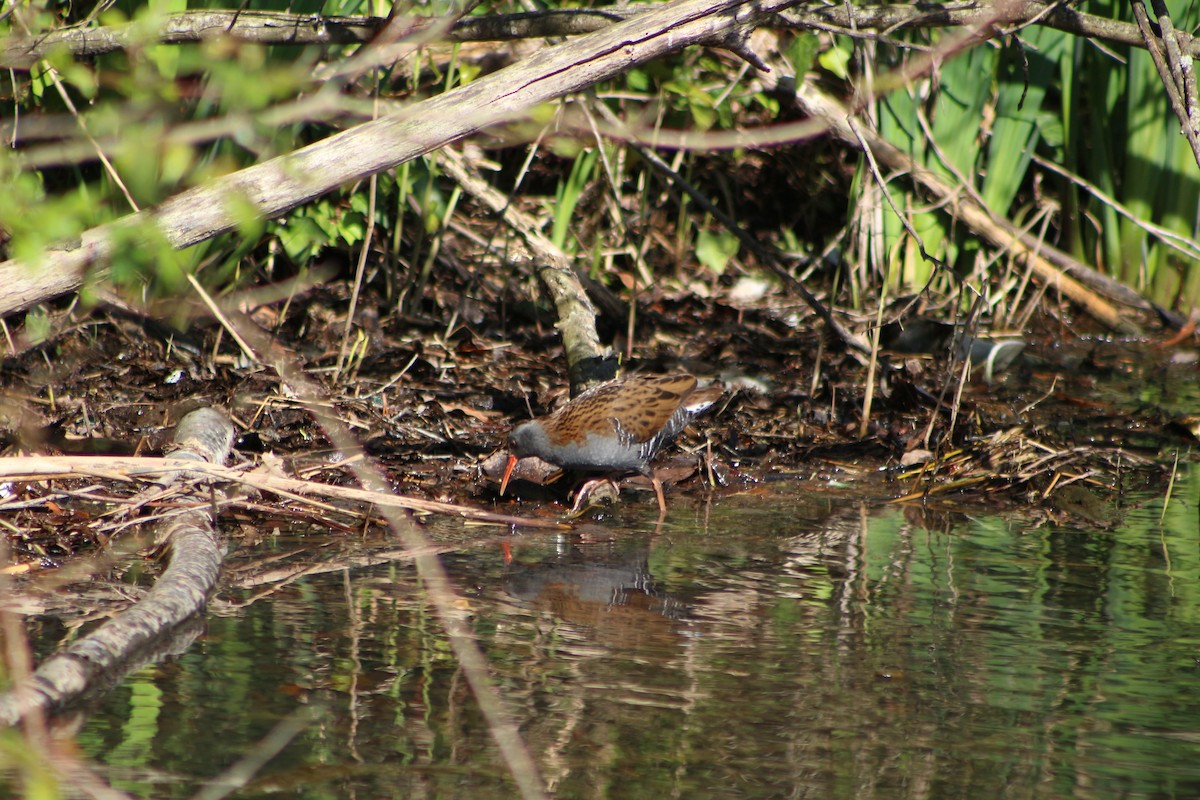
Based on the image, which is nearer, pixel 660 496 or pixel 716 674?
pixel 716 674

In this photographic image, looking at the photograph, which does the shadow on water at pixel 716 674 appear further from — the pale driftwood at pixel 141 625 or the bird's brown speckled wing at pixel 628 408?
the bird's brown speckled wing at pixel 628 408

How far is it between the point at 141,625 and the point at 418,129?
172 cm

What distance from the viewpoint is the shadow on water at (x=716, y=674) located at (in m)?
2.78

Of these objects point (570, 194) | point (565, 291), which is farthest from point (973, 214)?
point (565, 291)

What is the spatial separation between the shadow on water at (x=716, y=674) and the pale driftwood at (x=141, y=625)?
8 cm

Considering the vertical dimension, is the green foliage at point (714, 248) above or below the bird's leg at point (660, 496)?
above

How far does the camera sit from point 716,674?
3371 millimetres

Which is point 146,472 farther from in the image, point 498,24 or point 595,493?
point 498,24

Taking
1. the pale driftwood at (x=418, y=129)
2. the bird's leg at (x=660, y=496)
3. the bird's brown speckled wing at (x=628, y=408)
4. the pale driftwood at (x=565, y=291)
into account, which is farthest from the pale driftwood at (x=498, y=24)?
the bird's leg at (x=660, y=496)

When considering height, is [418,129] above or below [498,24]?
below

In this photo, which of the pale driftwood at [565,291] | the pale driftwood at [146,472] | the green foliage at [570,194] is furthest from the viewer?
the green foliage at [570,194]

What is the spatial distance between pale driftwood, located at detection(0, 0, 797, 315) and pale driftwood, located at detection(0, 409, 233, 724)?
65cm

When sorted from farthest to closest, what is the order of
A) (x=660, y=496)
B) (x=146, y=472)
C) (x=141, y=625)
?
1. (x=660, y=496)
2. (x=146, y=472)
3. (x=141, y=625)

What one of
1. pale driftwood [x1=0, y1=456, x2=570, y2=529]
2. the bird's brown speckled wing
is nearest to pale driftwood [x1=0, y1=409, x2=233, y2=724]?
pale driftwood [x1=0, y1=456, x2=570, y2=529]
